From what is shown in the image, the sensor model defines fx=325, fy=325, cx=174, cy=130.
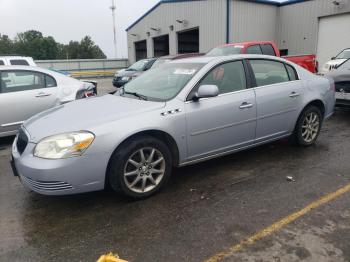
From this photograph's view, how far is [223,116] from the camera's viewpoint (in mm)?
3926

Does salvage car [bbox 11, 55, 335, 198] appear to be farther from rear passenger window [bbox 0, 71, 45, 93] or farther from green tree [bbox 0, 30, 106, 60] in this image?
green tree [bbox 0, 30, 106, 60]

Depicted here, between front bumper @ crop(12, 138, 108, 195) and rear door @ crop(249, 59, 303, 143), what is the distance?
7.39ft

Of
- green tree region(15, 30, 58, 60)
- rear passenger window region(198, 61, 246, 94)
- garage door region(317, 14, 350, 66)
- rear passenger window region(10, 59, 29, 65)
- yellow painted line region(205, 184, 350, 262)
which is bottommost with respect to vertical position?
yellow painted line region(205, 184, 350, 262)

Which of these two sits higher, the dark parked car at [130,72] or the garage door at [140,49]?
the garage door at [140,49]

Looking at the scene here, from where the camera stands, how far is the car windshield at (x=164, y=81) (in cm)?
388

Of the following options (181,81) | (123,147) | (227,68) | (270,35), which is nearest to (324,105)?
(227,68)

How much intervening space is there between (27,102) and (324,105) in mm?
5057

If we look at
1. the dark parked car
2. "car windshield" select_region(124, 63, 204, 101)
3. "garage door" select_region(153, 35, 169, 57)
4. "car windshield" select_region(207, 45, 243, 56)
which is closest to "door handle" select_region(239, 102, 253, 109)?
"car windshield" select_region(124, 63, 204, 101)

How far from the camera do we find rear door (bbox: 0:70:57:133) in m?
5.68

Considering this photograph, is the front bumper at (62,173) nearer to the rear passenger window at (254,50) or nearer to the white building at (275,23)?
the rear passenger window at (254,50)

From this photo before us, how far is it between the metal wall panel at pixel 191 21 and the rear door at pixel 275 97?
1516cm

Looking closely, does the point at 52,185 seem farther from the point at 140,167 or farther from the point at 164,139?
the point at 164,139

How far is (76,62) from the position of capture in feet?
105

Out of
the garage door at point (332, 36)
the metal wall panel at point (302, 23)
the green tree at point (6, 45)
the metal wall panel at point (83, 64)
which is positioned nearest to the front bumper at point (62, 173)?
the garage door at point (332, 36)
